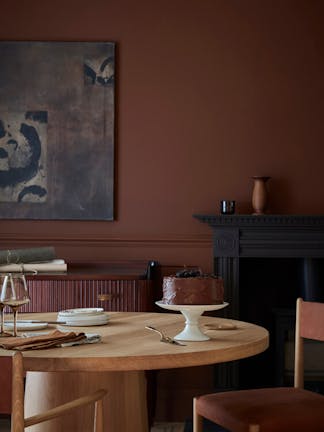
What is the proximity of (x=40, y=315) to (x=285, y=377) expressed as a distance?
2.14 m

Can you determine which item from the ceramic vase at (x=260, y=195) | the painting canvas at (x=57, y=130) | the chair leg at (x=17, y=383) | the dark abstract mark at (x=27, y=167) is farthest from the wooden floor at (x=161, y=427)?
the chair leg at (x=17, y=383)

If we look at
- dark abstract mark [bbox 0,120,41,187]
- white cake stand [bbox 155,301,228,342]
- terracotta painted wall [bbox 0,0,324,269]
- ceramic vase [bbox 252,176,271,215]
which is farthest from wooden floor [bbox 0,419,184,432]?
white cake stand [bbox 155,301,228,342]

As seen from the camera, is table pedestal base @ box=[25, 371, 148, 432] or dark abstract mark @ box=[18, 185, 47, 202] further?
dark abstract mark @ box=[18, 185, 47, 202]

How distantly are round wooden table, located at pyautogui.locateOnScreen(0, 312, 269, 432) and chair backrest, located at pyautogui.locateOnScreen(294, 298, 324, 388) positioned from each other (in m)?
0.34

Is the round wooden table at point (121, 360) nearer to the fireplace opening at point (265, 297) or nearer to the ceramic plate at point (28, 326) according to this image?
the ceramic plate at point (28, 326)

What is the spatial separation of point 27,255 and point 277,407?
7.04 feet

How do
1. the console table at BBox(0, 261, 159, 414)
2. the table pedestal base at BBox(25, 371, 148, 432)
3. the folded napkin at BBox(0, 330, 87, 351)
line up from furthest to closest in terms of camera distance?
the console table at BBox(0, 261, 159, 414) < the table pedestal base at BBox(25, 371, 148, 432) < the folded napkin at BBox(0, 330, 87, 351)

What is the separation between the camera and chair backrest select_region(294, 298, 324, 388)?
3180 millimetres

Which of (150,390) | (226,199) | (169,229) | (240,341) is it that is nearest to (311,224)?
(226,199)

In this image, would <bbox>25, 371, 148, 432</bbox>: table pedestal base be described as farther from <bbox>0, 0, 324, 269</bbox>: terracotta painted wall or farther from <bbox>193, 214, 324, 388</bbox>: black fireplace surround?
<bbox>0, 0, 324, 269</bbox>: terracotta painted wall

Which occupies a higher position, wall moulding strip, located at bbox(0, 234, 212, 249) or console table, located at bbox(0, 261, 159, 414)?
wall moulding strip, located at bbox(0, 234, 212, 249)

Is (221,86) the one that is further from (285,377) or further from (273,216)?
(285,377)

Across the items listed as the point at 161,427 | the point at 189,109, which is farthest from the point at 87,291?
the point at 189,109

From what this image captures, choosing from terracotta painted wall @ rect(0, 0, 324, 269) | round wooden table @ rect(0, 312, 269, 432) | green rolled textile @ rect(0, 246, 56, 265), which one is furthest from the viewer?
terracotta painted wall @ rect(0, 0, 324, 269)
